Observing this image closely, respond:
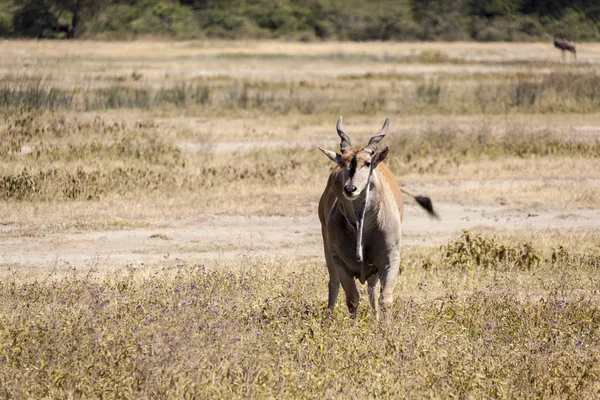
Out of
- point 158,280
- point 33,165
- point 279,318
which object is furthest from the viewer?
point 33,165

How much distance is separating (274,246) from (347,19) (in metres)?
62.9

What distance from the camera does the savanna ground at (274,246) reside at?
730 cm

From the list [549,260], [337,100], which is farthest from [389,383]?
[337,100]

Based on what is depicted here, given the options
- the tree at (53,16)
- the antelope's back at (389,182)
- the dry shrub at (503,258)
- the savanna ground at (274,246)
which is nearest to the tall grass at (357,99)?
the savanna ground at (274,246)

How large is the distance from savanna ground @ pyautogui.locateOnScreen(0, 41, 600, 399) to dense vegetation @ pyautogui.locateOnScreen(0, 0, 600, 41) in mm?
35672

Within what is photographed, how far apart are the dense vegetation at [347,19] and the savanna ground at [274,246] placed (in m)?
35.7

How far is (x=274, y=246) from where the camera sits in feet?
45.7

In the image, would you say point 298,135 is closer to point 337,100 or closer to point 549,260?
point 337,100

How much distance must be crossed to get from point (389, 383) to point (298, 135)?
1877 centimetres

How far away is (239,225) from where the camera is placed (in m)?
15.2

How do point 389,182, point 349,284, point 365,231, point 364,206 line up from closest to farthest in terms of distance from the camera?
point 364,206, point 365,231, point 349,284, point 389,182

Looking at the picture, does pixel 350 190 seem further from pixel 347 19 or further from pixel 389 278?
pixel 347 19

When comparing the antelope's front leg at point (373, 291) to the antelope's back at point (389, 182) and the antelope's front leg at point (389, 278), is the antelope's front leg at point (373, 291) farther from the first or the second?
the antelope's back at point (389, 182)

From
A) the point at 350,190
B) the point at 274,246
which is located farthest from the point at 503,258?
the point at 350,190
